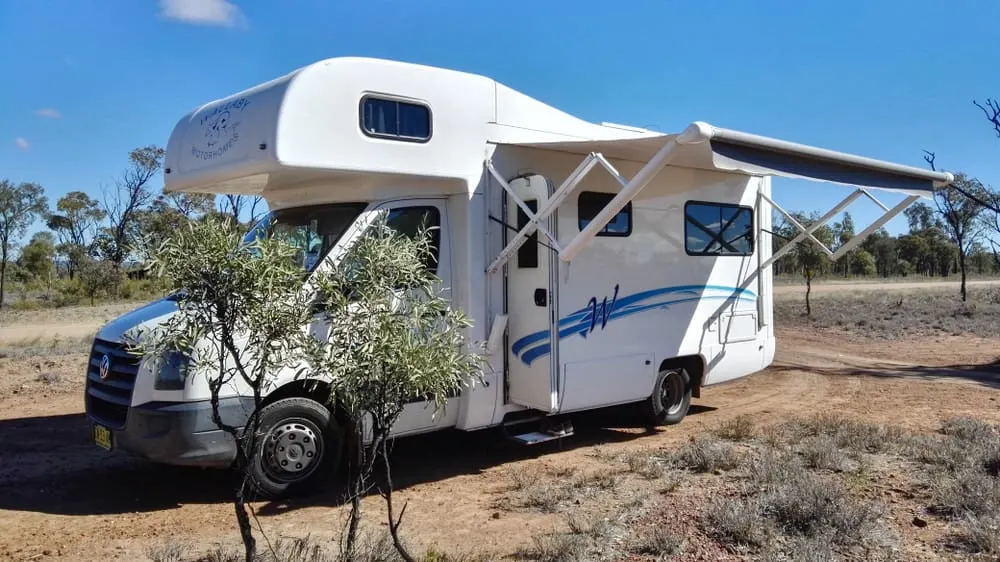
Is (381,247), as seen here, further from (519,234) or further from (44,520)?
(44,520)

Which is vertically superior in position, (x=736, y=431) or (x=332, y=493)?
(x=736, y=431)

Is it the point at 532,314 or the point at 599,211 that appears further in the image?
the point at 599,211

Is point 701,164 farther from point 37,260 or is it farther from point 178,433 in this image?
point 37,260

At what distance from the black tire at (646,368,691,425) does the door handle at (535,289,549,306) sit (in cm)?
203

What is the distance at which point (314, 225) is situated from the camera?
6.41 m

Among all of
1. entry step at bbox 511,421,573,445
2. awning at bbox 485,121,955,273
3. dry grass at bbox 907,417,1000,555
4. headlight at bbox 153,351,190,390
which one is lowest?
dry grass at bbox 907,417,1000,555

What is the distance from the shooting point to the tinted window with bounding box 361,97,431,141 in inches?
239

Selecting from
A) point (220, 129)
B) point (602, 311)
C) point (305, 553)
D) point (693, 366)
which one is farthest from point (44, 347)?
point (305, 553)

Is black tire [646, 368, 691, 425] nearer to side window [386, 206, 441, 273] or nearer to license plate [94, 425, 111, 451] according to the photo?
side window [386, 206, 441, 273]

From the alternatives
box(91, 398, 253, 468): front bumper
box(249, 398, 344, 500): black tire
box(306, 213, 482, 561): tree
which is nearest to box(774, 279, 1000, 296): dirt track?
box(249, 398, 344, 500): black tire

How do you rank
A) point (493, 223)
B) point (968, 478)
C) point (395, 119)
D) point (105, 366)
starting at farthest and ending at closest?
point (493, 223)
point (395, 119)
point (105, 366)
point (968, 478)

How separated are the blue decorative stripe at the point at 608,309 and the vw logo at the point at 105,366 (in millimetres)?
3272

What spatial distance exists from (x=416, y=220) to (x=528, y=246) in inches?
44.1

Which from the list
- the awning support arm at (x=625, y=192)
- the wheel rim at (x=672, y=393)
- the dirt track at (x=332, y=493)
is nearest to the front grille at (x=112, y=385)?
the dirt track at (x=332, y=493)
